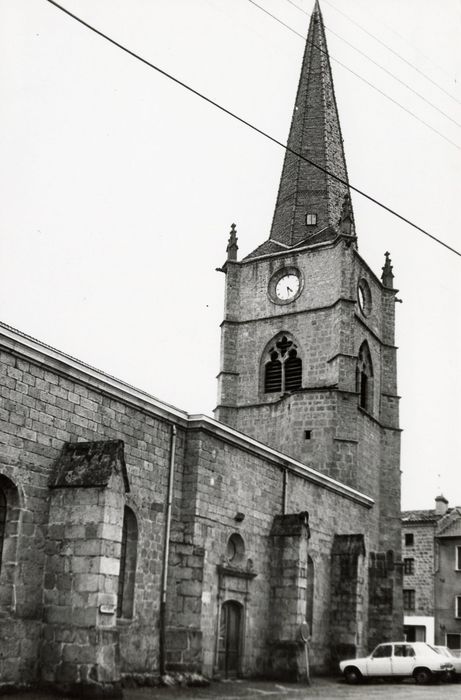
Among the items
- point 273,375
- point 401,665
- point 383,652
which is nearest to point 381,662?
point 383,652

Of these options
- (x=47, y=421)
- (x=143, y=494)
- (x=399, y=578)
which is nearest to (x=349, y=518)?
(x=399, y=578)

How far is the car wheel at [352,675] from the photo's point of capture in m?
23.9

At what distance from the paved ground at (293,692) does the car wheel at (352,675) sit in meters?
0.42


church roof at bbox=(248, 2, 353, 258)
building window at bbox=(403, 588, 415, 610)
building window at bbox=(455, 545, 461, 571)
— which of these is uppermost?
church roof at bbox=(248, 2, 353, 258)

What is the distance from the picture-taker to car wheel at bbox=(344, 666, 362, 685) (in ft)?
78.5

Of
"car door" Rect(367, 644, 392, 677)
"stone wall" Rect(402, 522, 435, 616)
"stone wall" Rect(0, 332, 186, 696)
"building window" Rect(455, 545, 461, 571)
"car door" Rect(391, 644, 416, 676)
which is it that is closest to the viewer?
"stone wall" Rect(0, 332, 186, 696)

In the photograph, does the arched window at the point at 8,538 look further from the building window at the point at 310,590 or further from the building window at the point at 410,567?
the building window at the point at 410,567

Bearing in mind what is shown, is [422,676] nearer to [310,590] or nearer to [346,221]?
[310,590]

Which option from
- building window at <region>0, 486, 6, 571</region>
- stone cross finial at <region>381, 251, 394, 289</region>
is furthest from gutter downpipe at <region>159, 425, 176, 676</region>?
stone cross finial at <region>381, 251, 394, 289</region>

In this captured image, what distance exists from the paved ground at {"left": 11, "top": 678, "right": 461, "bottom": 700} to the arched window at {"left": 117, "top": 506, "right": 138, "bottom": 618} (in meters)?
1.75

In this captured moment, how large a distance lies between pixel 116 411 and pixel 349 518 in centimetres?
1331

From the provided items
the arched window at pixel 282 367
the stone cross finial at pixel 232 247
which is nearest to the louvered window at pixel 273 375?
the arched window at pixel 282 367

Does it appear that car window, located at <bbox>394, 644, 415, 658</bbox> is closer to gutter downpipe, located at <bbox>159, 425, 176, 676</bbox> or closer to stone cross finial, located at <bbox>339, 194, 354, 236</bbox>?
gutter downpipe, located at <bbox>159, 425, 176, 676</bbox>

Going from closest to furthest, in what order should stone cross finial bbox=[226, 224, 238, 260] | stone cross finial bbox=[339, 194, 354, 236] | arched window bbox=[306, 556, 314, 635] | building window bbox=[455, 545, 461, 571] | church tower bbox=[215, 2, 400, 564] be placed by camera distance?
arched window bbox=[306, 556, 314, 635]
church tower bbox=[215, 2, 400, 564]
stone cross finial bbox=[339, 194, 354, 236]
stone cross finial bbox=[226, 224, 238, 260]
building window bbox=[455, 545, 461, 571]
